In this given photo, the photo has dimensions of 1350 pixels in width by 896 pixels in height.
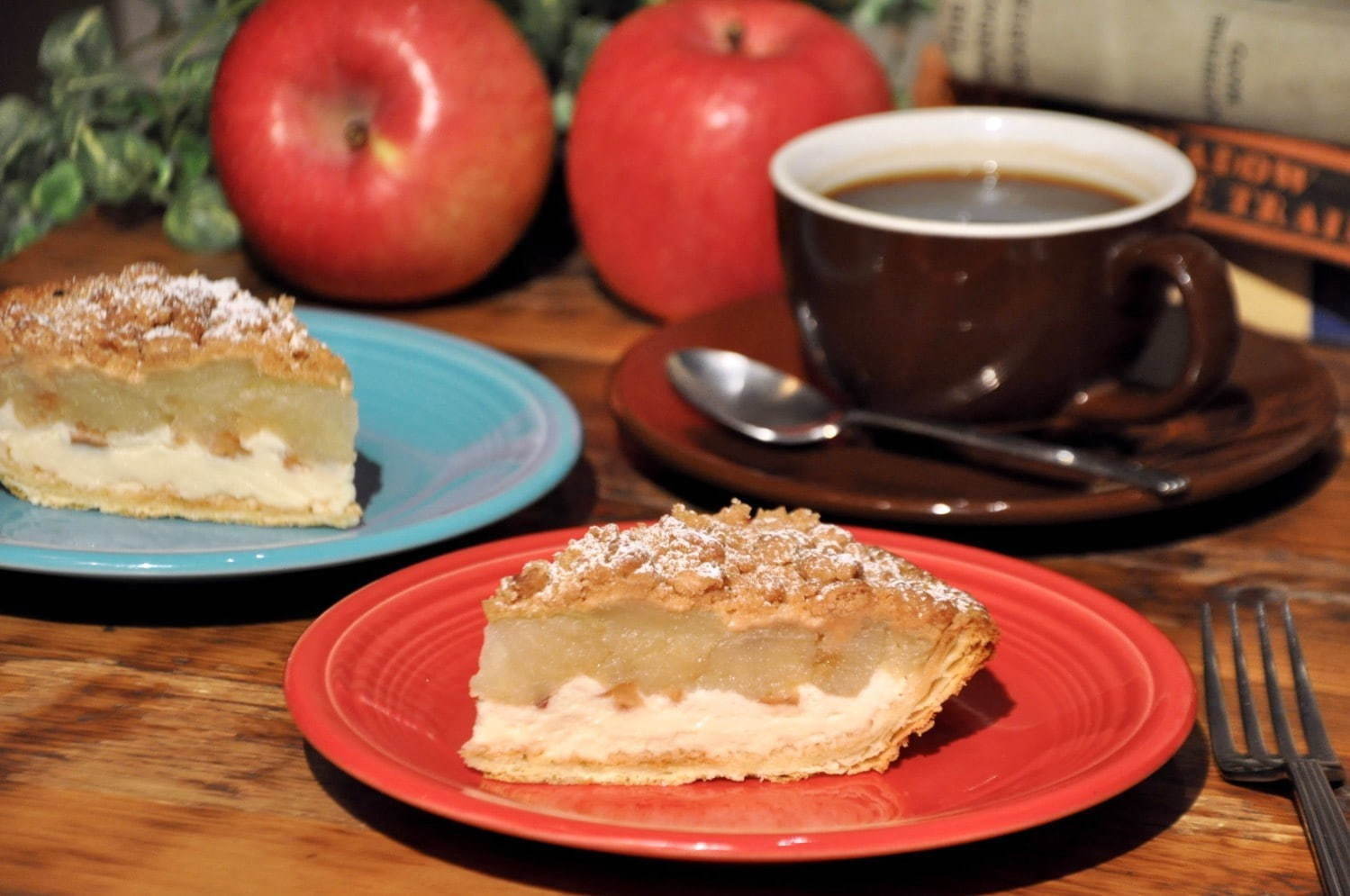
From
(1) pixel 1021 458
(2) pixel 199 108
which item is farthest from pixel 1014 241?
(2) pixel 199 108

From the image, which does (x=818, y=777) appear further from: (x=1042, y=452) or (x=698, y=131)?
(x=698, y=131)

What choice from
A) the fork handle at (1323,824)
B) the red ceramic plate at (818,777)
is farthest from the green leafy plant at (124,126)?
the fork handle at (1323,824)

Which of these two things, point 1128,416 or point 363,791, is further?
point 1128,416

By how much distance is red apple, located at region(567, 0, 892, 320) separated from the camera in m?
1.61

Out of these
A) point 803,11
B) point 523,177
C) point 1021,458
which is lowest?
point 1021,458

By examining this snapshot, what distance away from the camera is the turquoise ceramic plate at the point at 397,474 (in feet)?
3.33

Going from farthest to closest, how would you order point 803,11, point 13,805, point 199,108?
point 199,108 < point 803,11 < point 13,805

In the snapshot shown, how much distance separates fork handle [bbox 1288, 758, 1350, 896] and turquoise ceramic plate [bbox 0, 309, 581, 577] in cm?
50

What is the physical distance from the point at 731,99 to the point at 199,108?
24.5 inches

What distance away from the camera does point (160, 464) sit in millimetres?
1176

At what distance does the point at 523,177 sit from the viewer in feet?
5.57

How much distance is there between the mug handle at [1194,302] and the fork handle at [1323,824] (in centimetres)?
43

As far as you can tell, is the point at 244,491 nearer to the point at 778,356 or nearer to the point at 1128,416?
the point at 778,356

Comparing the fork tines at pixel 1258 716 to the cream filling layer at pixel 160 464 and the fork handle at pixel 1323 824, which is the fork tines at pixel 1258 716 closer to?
the fork handle at pixel 1323 824
